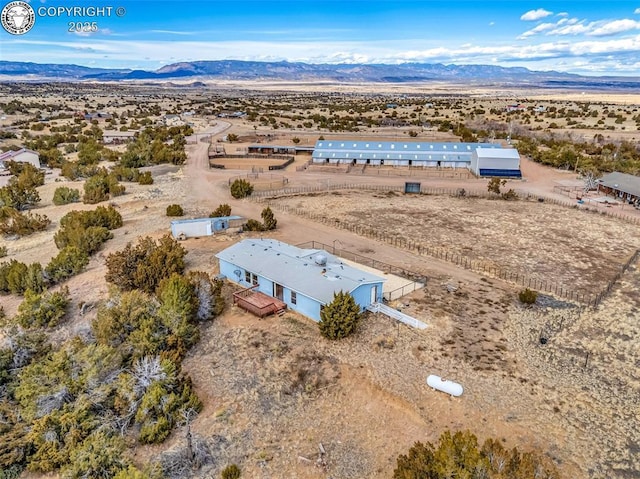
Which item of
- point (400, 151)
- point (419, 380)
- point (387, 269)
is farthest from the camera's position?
A: point (400, 151)

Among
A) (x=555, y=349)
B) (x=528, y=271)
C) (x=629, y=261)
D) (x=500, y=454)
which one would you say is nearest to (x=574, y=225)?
(x=629, y=261)

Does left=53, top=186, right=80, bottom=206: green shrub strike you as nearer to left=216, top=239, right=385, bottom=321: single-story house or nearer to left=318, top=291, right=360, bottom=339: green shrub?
left=216, top=239, right=385, bottom=321: single-story house

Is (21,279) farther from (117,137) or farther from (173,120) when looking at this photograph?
(173,120)

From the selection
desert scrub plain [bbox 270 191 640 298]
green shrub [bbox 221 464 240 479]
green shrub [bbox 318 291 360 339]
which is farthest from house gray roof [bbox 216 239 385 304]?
desert scrub plain [bbox 270 191 640 298]

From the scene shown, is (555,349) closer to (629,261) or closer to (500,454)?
(500,454)

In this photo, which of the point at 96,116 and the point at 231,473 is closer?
the point at 231,473

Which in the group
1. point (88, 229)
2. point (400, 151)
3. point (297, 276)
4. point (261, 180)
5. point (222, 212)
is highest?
point (297, 276)

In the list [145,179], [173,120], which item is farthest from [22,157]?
[173,120]
